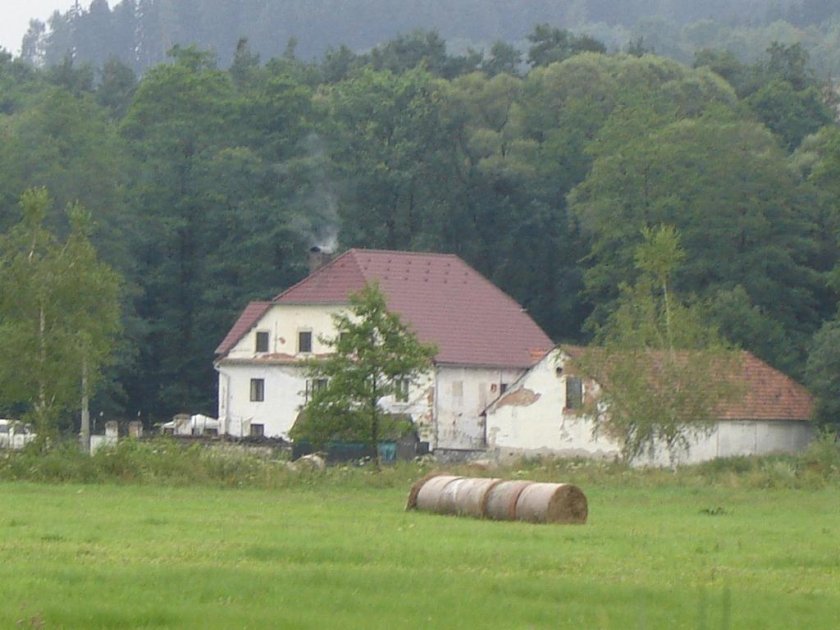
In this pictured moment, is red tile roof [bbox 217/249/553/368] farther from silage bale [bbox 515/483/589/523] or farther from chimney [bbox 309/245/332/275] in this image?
silage bale [bbox 515/483/589/523]

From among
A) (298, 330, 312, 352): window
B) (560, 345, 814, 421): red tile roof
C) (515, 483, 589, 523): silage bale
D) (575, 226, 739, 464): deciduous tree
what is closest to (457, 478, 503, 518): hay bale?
(515, 483, 589, 523): silage bale

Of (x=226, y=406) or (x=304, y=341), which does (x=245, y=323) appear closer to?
(x=226, y=406)

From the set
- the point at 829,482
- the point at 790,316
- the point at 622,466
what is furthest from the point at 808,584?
the point at 790,316

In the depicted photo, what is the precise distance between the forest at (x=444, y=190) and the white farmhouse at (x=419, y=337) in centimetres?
721

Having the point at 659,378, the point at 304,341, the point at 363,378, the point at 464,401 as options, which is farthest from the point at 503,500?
the point at 304,341

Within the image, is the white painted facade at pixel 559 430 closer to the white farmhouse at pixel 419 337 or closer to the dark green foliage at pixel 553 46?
the white farmhouse at pixel 419 337

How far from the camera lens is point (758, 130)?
81938mm

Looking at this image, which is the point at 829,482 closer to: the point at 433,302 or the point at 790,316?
the point at 433,302

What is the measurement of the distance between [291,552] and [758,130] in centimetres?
6320

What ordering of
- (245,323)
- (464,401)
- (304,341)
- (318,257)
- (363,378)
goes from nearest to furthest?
1. (363,378)
2. (464,401)
3. (304,341)
4. (245,323)
5. (318,257)

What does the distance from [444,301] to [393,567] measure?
164 feet

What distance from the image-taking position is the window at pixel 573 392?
62.1m

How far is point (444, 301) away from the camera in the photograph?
232 feet

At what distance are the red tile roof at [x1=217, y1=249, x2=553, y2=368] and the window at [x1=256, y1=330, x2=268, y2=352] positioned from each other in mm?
612
